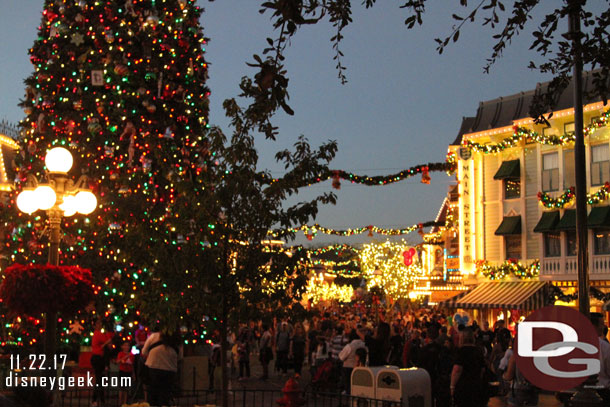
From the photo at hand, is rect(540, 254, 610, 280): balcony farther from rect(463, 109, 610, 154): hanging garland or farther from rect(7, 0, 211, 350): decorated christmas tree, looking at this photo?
rect(7, 0, 211, 350): decorated christmas tree

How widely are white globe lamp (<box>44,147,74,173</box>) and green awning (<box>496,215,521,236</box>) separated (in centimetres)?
2796

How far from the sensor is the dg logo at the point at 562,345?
966 cm

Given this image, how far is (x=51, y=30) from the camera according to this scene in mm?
20547

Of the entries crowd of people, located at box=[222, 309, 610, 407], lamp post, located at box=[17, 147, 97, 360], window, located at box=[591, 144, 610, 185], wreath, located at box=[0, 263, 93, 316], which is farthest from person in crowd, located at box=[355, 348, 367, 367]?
window, located at box=[591, 144, 610, 185]

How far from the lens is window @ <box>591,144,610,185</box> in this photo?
3344cm

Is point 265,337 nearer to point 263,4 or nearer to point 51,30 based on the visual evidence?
A: point 51,30

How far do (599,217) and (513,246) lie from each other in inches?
216

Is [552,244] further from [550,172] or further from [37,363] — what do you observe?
[37,363]

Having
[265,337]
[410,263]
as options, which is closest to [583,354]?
[265,337]

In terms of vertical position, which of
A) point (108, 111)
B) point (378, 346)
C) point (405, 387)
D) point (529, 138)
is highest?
point (529, 138)

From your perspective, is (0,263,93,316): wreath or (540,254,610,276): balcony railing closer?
(0,263,93,316): wreath

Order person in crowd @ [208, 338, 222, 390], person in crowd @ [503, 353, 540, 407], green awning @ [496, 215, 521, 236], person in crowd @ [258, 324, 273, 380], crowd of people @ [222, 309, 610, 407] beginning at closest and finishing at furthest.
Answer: crowd of people @ [222, 309, 610, 407]
person in crowd @ [503, 353, 540, 407]
person in crowd @ [208, 338, 222, 390]
person in crowd @ [258, 324, 273, 380]
green awning @ [496, 215, 521, 236]

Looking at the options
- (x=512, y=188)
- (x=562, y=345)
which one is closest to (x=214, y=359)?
(x=562, y=345)

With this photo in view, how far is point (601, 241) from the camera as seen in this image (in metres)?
33.5
